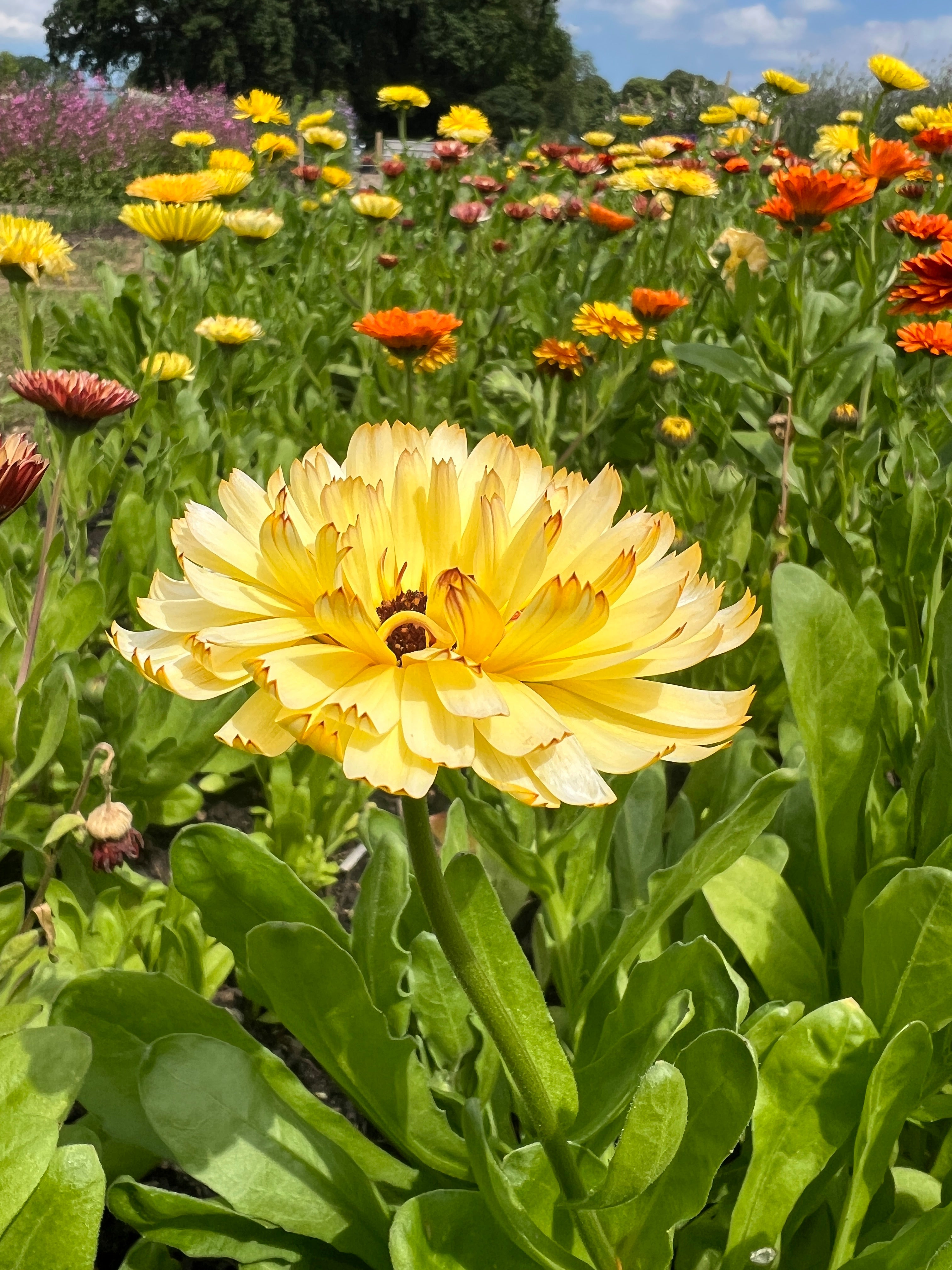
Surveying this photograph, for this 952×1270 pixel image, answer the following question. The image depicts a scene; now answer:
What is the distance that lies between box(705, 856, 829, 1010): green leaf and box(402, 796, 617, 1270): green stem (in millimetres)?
452

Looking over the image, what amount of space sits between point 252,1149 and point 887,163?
315 cm

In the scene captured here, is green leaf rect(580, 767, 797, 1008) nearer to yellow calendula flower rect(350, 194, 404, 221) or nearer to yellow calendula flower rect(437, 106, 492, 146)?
yellow calendula flower rect(350, 194, 404, 221)

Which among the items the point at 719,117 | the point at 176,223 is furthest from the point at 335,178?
the point at 176,223

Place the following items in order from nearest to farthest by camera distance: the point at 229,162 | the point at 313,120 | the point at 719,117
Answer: the point at 229,162, the point at 313,120, the point at 719,117

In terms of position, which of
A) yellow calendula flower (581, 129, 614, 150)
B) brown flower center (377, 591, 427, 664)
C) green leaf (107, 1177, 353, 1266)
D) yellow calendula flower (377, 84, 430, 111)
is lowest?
green leaf (107, 1177, 353, 1266)

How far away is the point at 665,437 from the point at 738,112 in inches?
204

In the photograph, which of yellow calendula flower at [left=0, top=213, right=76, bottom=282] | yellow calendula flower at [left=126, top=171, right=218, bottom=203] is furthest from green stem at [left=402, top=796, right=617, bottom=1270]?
yellow calendula flower at [left=126, top=171, right=218, bottom=203]

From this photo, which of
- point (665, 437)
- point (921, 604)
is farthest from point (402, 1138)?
point (665, 437)

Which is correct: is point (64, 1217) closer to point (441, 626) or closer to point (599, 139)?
point (441, 626)

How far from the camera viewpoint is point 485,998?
0.71 meters

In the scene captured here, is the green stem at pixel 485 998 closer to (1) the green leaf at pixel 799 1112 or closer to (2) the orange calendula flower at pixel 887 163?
(1) the green leaf at pixel 799 1112

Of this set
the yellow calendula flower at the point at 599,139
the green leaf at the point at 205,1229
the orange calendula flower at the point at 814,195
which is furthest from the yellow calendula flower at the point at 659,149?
the green leaf at the point at 205,1229

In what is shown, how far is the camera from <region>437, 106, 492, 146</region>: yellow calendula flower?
5.24 meters

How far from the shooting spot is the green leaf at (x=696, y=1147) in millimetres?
863
